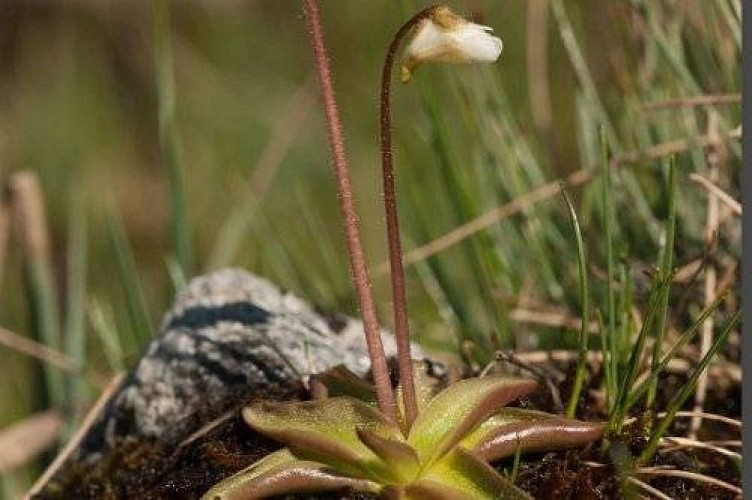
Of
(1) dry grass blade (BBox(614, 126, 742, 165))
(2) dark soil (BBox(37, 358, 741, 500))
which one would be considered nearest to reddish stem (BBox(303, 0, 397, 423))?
(2) dark soil (BBox(37, 358, 741, 500))

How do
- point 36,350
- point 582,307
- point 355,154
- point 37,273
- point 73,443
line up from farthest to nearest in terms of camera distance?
point 355,154 → point 37,273 → point 36,350 → point 73,443 → point 582,307

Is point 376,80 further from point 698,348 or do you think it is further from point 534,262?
point 698,348

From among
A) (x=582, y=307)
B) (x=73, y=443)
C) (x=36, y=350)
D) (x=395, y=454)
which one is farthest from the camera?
(x=36, y=350)

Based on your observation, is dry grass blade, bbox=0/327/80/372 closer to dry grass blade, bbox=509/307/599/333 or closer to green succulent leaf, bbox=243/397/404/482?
dry grass blade, bbox=509/307/599/333

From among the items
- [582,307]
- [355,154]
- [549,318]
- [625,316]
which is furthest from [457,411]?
[355,154]

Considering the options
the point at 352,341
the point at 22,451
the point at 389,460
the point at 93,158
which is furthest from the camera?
the point at 93,158

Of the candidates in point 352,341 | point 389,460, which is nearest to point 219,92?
point 352,341

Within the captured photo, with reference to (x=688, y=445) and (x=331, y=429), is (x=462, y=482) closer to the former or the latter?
(x=331, y=429)
